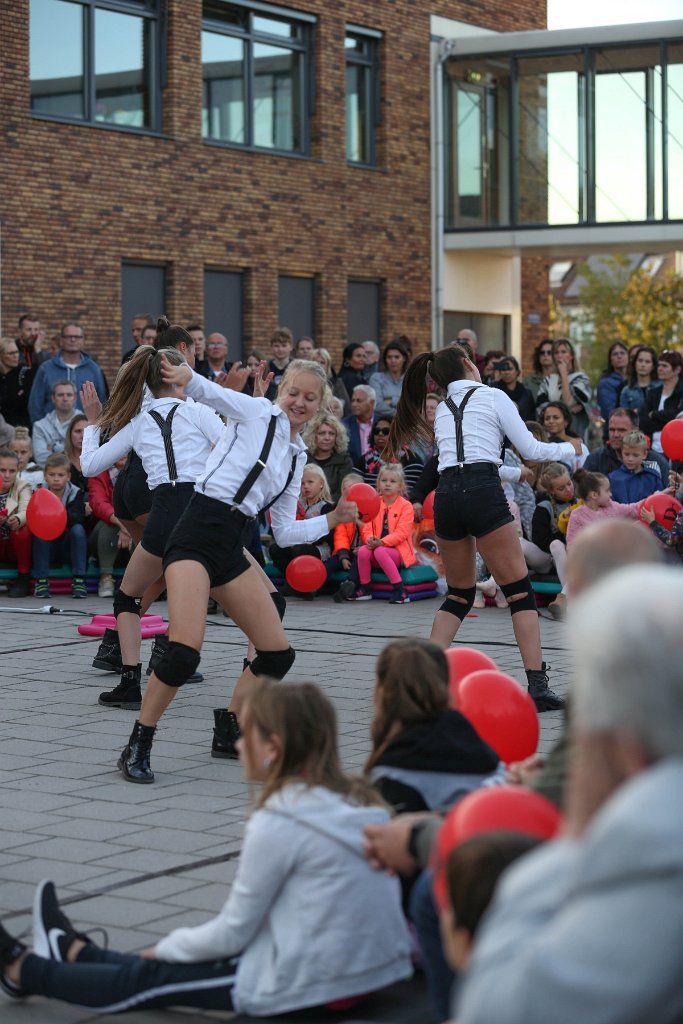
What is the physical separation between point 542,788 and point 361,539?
463 inches

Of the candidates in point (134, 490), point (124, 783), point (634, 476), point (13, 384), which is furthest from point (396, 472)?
point (124, 783)

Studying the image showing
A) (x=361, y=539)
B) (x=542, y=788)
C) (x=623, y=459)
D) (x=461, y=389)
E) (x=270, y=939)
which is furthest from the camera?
(x=361, y=539)

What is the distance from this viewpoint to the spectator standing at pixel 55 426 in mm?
15609

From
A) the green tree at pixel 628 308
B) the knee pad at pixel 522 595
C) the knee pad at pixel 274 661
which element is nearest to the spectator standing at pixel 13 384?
the knee pad at pixel 522 595

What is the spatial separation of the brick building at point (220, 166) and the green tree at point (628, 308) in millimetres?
14420

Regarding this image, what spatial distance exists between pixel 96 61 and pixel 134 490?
15941 mm

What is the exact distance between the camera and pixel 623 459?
46.3 ft

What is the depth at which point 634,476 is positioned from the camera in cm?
1408

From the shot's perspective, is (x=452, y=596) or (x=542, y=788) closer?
(x=542, y=788)

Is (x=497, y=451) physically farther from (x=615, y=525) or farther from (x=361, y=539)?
(x=361, y=539)

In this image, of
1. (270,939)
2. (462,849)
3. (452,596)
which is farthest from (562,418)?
(462,849)

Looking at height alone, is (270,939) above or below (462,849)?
below

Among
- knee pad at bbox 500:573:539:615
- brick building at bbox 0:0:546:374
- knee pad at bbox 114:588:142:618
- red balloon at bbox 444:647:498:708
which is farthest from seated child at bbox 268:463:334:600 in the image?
red balloon at bbox 444:647:498:708

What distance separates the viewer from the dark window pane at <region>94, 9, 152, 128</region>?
23.8 metres
